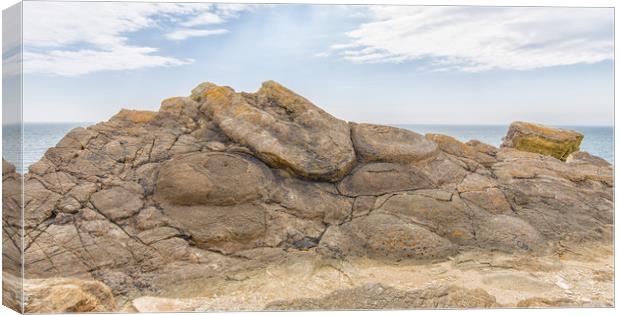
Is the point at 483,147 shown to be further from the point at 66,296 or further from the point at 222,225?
the point at 66,296

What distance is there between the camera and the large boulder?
9.06 m

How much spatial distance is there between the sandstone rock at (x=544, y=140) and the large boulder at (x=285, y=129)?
4230mm

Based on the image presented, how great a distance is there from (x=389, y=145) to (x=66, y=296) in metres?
5.39

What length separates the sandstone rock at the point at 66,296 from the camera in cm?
721

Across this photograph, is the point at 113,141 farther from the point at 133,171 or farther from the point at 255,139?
the point at 255,139

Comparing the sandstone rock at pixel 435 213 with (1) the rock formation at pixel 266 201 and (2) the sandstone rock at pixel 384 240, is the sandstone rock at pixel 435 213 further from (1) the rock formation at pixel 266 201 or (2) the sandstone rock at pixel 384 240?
(2) the sandstone rock at pixel 384 240

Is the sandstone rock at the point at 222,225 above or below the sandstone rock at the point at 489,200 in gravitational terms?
below

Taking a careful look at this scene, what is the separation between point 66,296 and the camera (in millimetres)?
7219

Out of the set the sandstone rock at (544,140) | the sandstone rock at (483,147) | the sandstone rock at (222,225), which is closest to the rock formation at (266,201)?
the sandstone rock at (222,225)

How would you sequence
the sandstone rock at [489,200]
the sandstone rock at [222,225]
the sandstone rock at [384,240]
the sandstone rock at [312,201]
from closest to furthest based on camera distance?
the sandstone rock at [222,225] < the sandstone rock at [384,240] < the sandstone rock at [312,201] < the sandstone rock at [489,200]

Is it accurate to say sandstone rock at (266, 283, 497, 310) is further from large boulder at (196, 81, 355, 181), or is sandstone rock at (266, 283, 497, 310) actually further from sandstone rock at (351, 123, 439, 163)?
sandstone rock at (351, 123, 439, 163)

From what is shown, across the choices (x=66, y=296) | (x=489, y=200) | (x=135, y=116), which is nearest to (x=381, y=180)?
(x=489, y=200)

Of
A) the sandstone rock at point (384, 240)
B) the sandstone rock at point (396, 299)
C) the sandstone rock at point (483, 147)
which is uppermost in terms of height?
the sandstone rock at point (483, 147)

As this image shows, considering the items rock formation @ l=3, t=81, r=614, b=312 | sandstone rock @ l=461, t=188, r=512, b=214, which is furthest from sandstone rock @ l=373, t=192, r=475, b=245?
sandstone rock @ l=461, t=188, r=512, b=214
